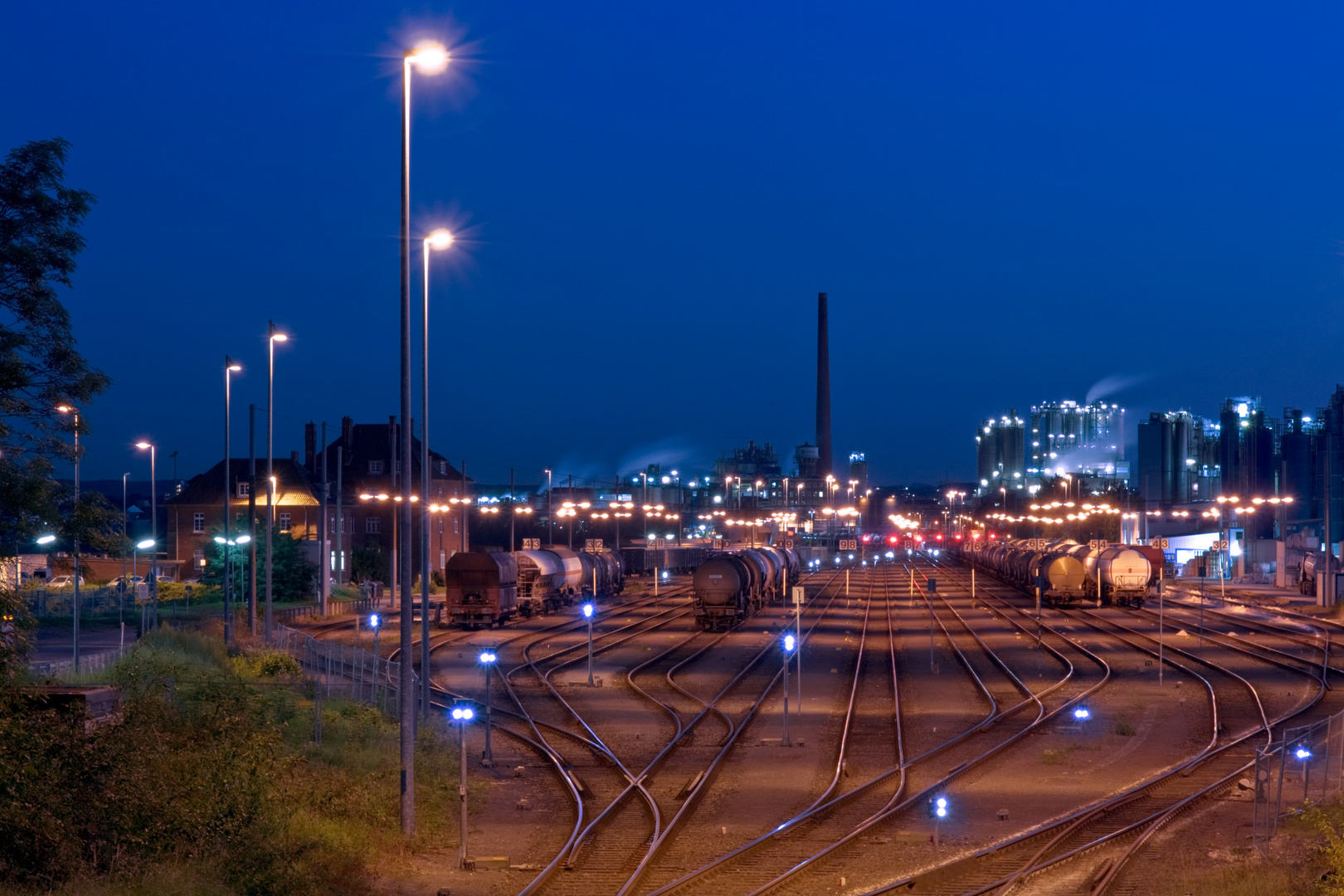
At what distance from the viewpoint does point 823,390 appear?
166 meters

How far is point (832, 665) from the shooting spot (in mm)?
38594

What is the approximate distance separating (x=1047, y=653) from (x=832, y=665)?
25.0ft

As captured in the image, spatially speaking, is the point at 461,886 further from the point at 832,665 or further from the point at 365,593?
the point at 365,593

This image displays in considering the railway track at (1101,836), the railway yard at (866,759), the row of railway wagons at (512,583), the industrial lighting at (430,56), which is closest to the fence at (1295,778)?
the railway yard at (866,759)

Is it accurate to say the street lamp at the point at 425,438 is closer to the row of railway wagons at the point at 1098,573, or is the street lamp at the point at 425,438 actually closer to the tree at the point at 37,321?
the tree at the point at 37,321

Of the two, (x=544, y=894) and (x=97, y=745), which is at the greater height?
(x=97, y=745)

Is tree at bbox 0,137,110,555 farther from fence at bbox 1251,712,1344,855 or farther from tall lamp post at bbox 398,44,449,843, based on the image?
fence at bbox 1251,712,1344,855

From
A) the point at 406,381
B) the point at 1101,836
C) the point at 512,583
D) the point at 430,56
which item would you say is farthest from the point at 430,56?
the point at 512,583

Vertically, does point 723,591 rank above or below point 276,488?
below

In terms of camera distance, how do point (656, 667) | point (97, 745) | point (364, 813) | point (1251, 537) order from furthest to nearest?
1. point (1251, 537)
2. point (656, 667)
3. point (364, 813)
4. point (97, 745)

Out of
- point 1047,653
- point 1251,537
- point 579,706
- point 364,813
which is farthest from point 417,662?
point 1251,537

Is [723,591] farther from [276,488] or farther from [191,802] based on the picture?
[276,488]

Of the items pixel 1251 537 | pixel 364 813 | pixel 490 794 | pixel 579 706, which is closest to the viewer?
pixel 364 813

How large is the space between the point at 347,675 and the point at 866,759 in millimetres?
13283
